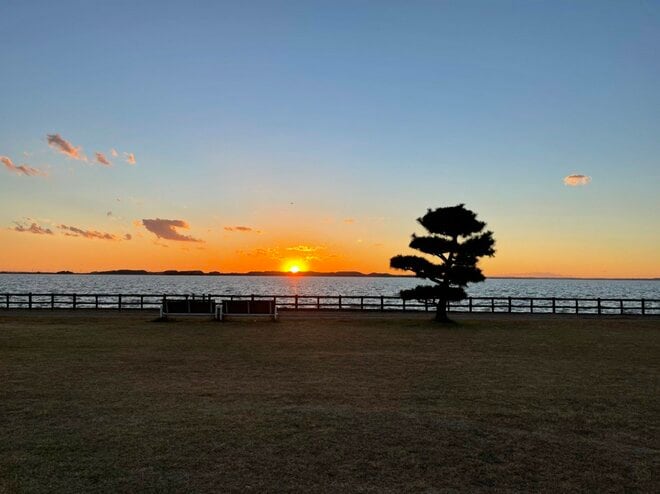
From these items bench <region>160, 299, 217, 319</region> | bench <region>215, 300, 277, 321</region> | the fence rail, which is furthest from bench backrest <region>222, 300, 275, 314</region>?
bench <region>160, 299, 217, 319</region>

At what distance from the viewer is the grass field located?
5371 mm

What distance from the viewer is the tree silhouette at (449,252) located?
85.0ft

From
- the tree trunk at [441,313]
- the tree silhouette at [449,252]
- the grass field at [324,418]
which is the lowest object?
the grass field at [324,418]

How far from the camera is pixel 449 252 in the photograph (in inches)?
1040

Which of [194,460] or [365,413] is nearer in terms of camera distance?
[194,460]

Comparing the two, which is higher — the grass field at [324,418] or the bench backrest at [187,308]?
the bench backrest at [187,308]

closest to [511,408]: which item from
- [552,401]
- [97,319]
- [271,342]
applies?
[552,401]

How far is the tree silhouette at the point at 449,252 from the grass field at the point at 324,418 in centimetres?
1038

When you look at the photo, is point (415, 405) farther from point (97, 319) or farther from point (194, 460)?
point (97, 319)

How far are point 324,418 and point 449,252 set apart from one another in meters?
20.0

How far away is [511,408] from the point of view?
8250 mm

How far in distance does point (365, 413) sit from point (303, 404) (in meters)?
1.05

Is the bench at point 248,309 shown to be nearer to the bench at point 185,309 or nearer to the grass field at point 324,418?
the bench at point 185,309

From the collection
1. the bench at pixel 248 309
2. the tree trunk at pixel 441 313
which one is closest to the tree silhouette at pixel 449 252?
the tree trunk at pixel 441 313
